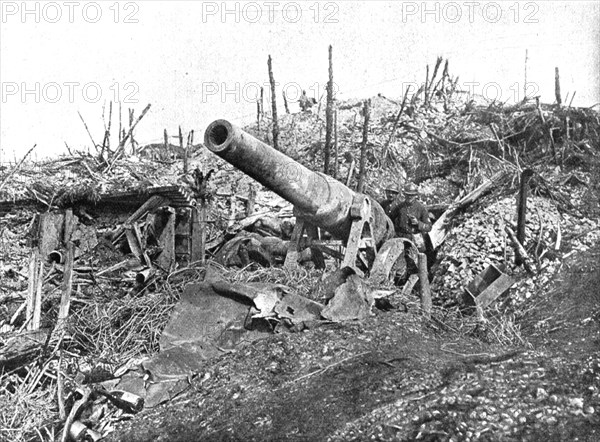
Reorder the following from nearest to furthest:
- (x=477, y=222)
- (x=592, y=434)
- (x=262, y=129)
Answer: (x=592, y=434)
(x=477, y=222)
(x=262, y=129)

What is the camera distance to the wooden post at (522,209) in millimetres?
10249

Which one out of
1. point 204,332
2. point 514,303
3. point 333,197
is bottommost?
point 514,303

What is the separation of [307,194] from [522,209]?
4.40 metres

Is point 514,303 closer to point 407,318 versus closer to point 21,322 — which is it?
point 407,318

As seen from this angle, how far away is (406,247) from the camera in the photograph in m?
9.39

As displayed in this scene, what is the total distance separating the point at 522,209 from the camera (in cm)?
1066

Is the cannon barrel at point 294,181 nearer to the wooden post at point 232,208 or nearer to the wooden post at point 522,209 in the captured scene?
the wooden post at point 522,209

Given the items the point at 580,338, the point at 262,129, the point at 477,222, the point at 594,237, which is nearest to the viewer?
the point at 580,338

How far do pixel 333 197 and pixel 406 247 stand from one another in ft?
5.15

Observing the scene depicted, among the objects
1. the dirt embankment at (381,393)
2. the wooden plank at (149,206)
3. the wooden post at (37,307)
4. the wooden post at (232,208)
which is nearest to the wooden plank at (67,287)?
the wooden post at (37,307)

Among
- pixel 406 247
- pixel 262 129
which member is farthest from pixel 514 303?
pixel 262 129

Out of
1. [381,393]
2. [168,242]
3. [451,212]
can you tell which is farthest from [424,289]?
[451,212]

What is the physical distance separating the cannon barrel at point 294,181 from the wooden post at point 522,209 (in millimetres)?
2440

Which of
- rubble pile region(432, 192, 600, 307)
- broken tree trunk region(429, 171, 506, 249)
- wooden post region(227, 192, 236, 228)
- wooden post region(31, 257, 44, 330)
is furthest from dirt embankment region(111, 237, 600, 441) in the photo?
wooden post region(227, 192, 236, 228)
